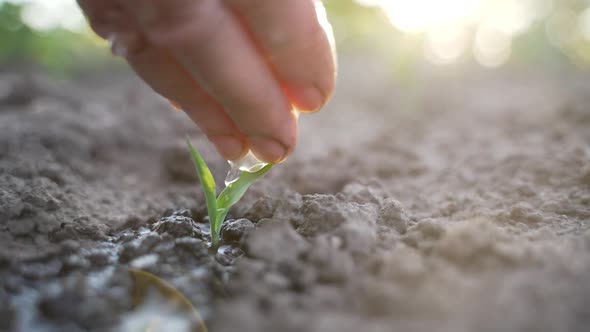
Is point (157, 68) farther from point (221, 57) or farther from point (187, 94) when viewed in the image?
point (221, 57)

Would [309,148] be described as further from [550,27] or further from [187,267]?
[550,27]

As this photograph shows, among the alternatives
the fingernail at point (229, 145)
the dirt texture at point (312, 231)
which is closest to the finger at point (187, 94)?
the fingernail at point (229, 145)

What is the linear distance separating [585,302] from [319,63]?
2.41 ft

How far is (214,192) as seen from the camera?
1224 mm

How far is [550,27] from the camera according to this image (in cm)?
534

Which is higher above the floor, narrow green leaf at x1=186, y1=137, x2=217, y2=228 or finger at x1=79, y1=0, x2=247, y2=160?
finger at x1=79, y1=0, x2=247, y2=160

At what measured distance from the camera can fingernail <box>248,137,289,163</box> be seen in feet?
3.59

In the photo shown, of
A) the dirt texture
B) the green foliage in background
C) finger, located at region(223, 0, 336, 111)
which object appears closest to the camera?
the dirt texture

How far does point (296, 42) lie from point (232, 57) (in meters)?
0.17

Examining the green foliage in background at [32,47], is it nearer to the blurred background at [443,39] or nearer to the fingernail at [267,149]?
the blurred background at [443,39]

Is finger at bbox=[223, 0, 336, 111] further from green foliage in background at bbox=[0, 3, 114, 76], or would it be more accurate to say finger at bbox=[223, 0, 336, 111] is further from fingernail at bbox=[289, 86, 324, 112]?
green foliage in background at bbox=[0, 3, 114, 76]

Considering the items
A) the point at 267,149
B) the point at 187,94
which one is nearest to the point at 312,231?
the point at 267,149

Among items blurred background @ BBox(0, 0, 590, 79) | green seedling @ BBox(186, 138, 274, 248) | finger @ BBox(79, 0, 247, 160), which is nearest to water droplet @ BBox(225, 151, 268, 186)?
green seedling @ BBox(186, 138, 274, 248)

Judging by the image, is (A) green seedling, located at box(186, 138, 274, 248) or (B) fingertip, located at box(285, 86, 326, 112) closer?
(B) fingertip, located at box(285, 86, 326, 112)
